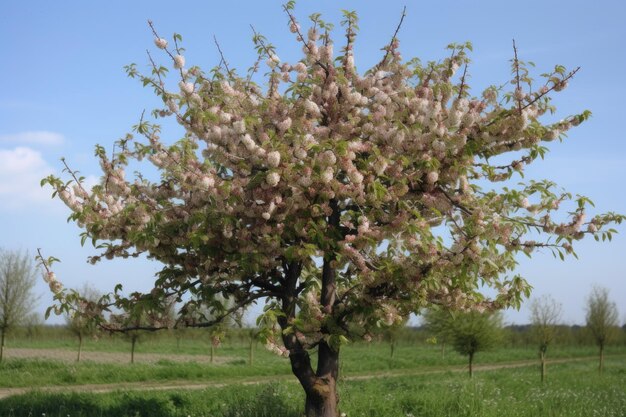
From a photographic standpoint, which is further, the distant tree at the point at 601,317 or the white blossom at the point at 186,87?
the distant tree at the point at 601,317

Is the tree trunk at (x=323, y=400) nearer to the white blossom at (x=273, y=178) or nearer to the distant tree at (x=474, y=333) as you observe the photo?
the white blossom at (x=273, y=178)

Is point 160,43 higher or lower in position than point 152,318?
higher

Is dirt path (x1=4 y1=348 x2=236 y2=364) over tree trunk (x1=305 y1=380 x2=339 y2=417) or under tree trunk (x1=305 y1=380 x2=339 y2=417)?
under

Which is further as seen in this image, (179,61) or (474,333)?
(474,333)

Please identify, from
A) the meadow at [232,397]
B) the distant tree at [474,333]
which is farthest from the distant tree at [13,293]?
the distant tree at [474,333]

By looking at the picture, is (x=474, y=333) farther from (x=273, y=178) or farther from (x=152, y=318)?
(x=273, y=178)

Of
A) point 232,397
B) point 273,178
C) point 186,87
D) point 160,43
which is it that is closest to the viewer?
point 273,178

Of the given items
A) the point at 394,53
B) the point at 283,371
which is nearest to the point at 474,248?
the point at 394,53

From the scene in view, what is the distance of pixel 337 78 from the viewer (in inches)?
331

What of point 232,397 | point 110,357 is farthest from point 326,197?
point 110,357

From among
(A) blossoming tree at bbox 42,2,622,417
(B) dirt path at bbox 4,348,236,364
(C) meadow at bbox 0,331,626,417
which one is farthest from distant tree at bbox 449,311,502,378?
(A) blossoming tree at bbox 42,2,622,417

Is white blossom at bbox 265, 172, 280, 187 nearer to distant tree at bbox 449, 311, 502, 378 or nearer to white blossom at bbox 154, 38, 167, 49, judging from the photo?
white blossom at bbox 154, 38, 167, 49

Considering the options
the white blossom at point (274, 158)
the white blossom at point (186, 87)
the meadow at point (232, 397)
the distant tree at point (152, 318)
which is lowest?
the meadow at point (232, 397)

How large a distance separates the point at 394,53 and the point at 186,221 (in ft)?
13.4
